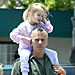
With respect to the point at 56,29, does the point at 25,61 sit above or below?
above

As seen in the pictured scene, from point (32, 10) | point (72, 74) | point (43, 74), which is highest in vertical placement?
point (32, 10)

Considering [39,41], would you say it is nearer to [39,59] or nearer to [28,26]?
[39,59]

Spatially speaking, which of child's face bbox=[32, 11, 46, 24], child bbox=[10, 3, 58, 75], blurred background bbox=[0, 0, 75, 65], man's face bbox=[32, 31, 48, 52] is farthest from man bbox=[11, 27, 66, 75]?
blurred background bbox=[0, 0, 75, 65]

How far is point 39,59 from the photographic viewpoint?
12.6 ft

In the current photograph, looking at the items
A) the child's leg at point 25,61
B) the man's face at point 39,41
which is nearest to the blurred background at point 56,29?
the child's leg at point 25,61

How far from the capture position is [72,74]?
18.0ft

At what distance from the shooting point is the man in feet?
12.3

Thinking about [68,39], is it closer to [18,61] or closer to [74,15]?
[74,15]

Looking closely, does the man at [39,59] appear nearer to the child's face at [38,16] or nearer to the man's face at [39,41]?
the man's face at [39,41]

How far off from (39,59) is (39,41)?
24 cm

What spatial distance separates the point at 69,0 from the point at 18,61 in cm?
2457

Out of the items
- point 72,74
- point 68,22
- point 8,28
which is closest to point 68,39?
point 68,22

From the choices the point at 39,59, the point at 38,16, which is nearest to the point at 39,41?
the point at 39,59

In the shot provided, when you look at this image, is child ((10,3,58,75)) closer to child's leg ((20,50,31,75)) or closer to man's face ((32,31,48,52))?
child's leg ((20,50,31,75))
